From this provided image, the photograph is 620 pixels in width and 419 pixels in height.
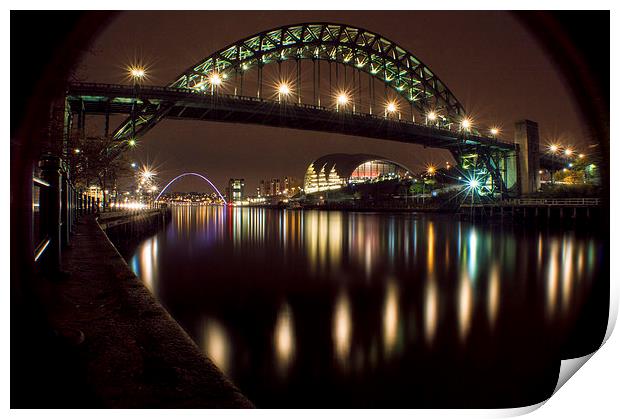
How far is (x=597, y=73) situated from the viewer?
9.28 ft

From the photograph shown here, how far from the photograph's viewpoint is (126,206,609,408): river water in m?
3.12

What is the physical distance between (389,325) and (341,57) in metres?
33.9

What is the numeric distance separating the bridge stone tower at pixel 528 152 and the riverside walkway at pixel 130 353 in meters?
38.2

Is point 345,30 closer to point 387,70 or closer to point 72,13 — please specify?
point 387,70

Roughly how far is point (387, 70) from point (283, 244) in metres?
28.2

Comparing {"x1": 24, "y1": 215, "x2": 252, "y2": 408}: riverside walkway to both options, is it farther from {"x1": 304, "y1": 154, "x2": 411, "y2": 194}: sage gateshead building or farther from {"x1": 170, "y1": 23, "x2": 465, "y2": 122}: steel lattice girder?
{"x1": 304, "y1": 154, "x2": 411, "y2": 194}: sage gateshead building

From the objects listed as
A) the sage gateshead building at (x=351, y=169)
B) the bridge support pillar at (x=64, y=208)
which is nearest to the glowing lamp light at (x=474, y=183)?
the bridge support pillar at (x=64, y=208)

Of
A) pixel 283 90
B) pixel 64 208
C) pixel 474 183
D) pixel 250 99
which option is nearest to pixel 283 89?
pixel 283 90

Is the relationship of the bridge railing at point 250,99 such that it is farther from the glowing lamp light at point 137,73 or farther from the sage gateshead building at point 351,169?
the sage gateshead building at point 351,169

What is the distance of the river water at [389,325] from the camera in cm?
312

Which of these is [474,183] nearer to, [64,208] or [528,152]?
[528,152]

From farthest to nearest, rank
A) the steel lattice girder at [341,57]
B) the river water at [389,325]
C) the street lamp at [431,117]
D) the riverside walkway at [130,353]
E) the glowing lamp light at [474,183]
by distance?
the glowing lamp light at [474,183]
the street lamp at [431,117]
the steel lattice girder at [341,57]
the river water at [389,325]
the riverside walkway at [130,353]

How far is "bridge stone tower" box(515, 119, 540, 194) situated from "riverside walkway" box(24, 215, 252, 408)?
38.2 m
